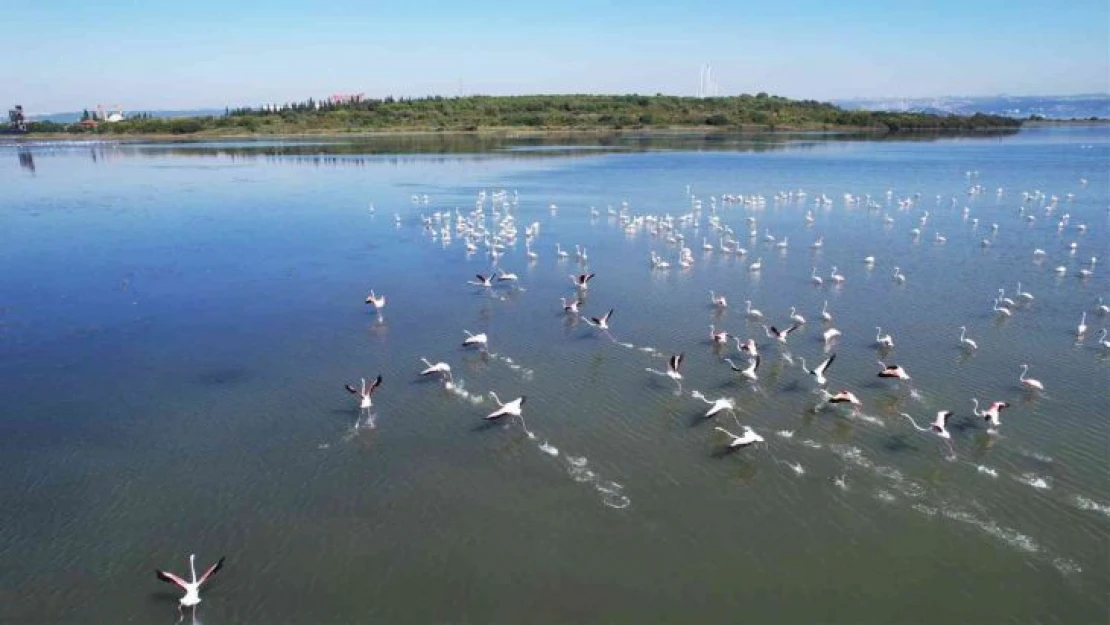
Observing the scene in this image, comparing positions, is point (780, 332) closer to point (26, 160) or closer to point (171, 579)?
point (171, 579)

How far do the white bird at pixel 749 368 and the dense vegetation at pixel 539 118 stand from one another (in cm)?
11491

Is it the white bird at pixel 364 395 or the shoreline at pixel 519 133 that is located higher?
the shoreline at pixel 519 133

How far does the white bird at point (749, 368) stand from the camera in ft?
55.2

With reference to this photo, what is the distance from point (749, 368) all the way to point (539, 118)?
405ft

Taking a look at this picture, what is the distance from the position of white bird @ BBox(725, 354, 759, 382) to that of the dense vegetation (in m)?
115

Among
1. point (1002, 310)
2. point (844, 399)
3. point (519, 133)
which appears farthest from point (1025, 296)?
point (519, 133)

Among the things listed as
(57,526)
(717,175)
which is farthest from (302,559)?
(717,175)

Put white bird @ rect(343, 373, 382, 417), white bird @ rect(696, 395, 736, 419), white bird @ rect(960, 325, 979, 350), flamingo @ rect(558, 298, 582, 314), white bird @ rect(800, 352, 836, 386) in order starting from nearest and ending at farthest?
white bird @ rect(696, 395, 736, 419) → white bird @ rect(343, 373, 382, 417) → white bird @ rect(800, 352, 836, 386) → white bird @ rect(960, 325, 979, 350) → flamingo @ rect(558, 298, 582, 314)

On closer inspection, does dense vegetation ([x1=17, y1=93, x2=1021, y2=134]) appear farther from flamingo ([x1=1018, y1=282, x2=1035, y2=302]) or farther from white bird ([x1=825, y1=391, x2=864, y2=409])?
white bird ([x1=825, y1=391, x2=864, y2=409])

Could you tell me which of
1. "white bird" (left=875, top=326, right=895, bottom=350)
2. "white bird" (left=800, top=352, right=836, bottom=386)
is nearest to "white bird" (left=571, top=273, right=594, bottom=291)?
"white bird" (left=800, top=352, right=836, bottom=386)

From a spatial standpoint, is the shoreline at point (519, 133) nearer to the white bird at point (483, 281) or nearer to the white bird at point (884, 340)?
the white bird at point (483, 281)

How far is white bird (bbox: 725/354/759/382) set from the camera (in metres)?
16.8

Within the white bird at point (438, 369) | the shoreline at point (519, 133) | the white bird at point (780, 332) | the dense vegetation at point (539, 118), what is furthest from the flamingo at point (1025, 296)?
the dense vegetation at point (539, 118)

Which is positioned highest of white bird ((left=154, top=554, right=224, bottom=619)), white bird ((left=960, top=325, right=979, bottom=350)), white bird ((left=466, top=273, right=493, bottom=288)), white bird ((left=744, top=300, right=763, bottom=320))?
white bird ((left=466, top=273, right=493, bottom=288))
